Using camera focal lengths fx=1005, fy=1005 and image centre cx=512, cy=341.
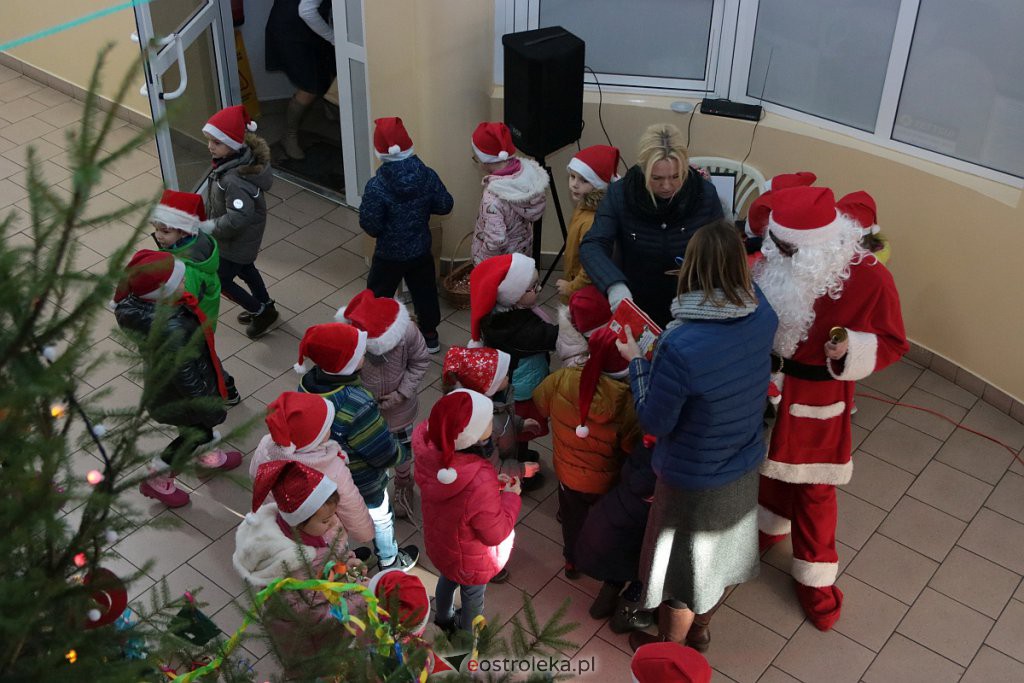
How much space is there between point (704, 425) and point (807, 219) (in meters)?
0.79

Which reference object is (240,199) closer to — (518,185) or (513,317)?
(518,185)

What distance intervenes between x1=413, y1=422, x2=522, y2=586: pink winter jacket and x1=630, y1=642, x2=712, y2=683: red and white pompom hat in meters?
0.65

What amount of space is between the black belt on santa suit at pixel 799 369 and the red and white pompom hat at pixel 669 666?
3.63 feet

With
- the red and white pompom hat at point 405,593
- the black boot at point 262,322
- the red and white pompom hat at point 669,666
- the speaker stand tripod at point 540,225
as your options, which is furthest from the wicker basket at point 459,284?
the red and white pompom hat at point 669,666

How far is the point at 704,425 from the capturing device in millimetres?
3133

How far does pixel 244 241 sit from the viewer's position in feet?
16.8

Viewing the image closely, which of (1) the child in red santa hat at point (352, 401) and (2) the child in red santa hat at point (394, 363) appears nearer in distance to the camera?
(1) the child in red santa hat at point (352, 401)

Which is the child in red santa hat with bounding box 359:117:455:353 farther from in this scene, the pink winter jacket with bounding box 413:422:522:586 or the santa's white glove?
the pink winter jacket with bounding box 413:422:522:586

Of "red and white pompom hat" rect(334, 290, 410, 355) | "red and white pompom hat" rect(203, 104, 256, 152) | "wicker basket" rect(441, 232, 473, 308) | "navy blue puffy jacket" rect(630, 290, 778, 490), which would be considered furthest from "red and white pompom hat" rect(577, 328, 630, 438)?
"red and white pompom hat" rect(203, 104, 256, 152)

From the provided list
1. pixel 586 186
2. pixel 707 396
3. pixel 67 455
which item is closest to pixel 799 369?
pixel 707 396

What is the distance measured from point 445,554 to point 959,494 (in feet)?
8.37

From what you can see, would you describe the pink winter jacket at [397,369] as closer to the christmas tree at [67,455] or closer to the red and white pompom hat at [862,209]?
the red and white pompom hat at [862,209]

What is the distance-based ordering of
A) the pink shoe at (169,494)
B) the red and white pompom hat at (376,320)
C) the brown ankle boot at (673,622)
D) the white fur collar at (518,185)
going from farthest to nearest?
the white fur collar at (518,185) → the pink shoe at (169,494) → the red and white pompom hat at (376,320) → the brown ankle boot at (673,622)

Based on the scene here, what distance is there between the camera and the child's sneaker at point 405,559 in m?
4.00
